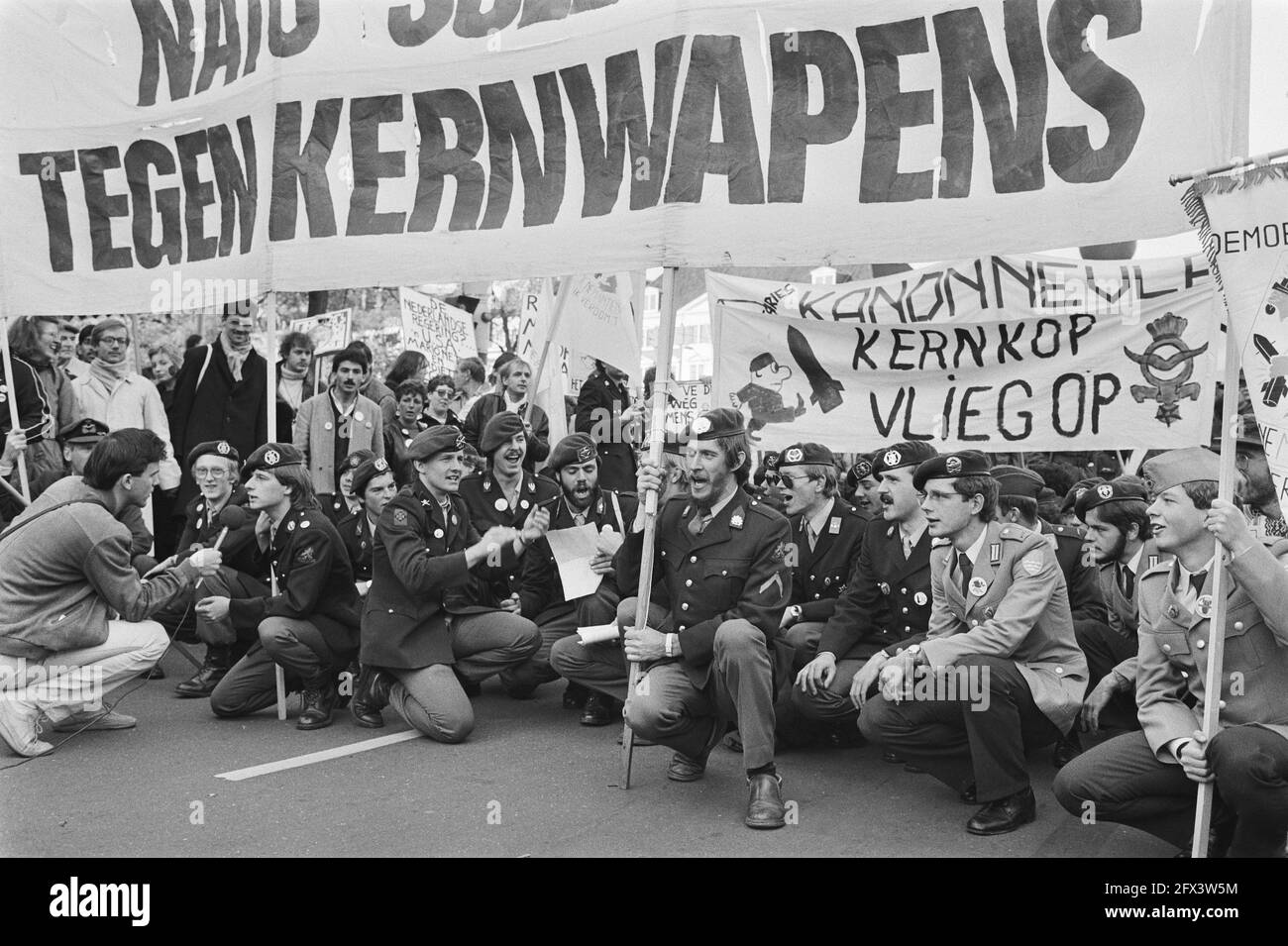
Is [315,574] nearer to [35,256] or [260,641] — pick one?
[260,641]

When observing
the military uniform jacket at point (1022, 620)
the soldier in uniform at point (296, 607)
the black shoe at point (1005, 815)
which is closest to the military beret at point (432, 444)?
the soldier in uniform at point (296, 607)

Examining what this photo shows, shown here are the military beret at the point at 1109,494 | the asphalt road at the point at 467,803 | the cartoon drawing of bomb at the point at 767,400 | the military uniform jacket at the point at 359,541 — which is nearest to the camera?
the asphalt road at the point at 467,803

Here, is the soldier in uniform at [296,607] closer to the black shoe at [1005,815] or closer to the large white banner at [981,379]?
the large white banner at [981,379]

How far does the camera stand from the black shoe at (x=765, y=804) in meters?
5.04

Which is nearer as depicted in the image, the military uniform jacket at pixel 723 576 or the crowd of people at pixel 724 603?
the crowd of people at pixel 724 603

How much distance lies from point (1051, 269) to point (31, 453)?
707cm

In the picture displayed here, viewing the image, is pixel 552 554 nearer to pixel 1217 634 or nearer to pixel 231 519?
pixel 231 519

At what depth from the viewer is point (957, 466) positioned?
5.37 metres

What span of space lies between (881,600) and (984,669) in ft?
Answer: 3.44

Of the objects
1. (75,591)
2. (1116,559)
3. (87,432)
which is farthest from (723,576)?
(87,432)

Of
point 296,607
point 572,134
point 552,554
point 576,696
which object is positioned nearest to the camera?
point 572,134

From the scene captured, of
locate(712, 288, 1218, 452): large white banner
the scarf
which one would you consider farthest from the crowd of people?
the scarf

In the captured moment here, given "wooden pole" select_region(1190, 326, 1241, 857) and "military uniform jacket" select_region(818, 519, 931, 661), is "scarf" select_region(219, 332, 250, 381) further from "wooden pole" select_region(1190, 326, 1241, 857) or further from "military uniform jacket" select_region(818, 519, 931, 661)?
"wooden pole" select_region(1190, 326, 1241, 857)

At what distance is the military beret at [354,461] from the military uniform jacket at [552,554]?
3.99 feet
